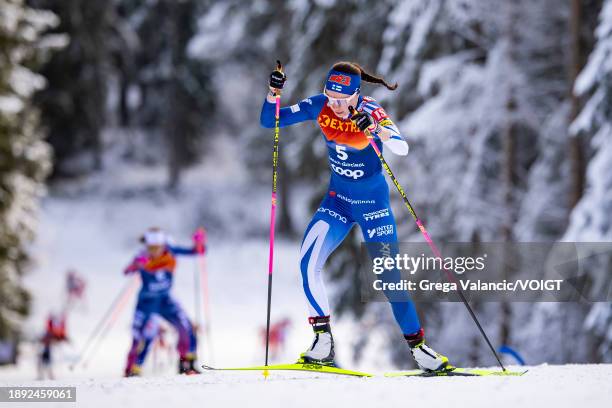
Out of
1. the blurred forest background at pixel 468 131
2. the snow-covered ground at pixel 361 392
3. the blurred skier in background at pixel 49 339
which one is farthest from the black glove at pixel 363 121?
the blurred skier in background at pixel 49 339

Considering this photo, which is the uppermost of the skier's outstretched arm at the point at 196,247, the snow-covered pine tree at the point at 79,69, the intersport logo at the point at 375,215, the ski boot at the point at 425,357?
the snow-covered pine tree at the point at 79,69

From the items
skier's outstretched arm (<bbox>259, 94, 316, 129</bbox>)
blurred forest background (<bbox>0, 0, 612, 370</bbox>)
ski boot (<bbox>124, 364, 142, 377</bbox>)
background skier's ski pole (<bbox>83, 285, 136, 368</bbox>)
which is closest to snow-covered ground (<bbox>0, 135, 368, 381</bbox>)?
background skier's ski pole (<bbox>83, 285, 136, 368</bbox>)

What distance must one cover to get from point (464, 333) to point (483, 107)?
4407 mm

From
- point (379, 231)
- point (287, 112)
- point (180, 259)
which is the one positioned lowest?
point (180, 259)

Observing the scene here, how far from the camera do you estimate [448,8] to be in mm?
16094

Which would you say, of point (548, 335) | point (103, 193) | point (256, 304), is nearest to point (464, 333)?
point (548, 335)

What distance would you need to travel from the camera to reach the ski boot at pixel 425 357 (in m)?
7.19

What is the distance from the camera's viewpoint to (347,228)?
293 inches

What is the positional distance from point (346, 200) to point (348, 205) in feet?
0.15

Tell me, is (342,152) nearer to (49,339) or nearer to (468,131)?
(468,131)

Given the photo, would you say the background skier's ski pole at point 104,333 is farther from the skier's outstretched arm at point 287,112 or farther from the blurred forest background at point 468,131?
the skier's outstretched arm at point 287,112

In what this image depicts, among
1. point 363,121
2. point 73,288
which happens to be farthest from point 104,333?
point 73,288

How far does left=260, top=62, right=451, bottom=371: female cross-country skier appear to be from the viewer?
283 inches

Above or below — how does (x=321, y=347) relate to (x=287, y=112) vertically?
below
